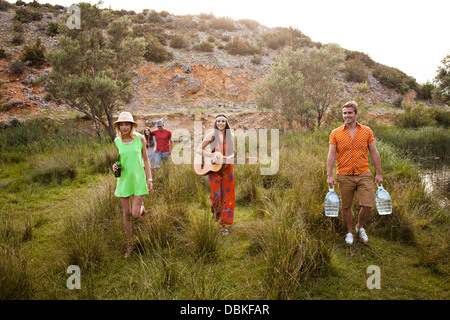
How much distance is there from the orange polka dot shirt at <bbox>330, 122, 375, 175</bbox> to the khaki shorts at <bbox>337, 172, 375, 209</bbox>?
0.08 metres

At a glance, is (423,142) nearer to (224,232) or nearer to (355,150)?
(355,150)

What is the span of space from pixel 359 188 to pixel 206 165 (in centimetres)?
231

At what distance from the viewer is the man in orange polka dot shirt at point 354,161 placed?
3.31m

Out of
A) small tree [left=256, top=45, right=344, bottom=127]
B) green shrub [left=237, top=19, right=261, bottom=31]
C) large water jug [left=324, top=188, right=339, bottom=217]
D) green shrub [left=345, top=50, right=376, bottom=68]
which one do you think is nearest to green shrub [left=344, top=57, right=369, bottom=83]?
green shrub [left=345, top=50, right=376, bottom=68]

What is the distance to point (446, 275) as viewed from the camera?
2930mm

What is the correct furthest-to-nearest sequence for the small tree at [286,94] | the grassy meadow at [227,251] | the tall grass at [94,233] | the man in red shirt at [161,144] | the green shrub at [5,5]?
the green shrub at [5,5]
the small tree at [286,94]
the man in red shirt at [161,144]
the tall grass at [94,233]
the grassy meadow at [227,251]

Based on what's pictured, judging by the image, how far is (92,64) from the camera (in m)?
11.7

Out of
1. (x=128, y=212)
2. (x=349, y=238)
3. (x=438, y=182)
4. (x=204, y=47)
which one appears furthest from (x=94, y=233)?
(x=204, y=47)

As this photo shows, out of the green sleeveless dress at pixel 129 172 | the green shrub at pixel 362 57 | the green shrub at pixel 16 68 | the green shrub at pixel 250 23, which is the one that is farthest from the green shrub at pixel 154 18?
the green sleeveless dress at pixel 129 172

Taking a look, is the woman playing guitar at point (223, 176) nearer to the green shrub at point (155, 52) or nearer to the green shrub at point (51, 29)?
the green shrub at point (155, 52)

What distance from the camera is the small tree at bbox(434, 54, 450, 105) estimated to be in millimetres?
18047

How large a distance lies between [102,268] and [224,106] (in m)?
17.0

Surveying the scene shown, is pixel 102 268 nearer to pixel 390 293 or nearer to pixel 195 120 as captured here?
pixel 390 293
